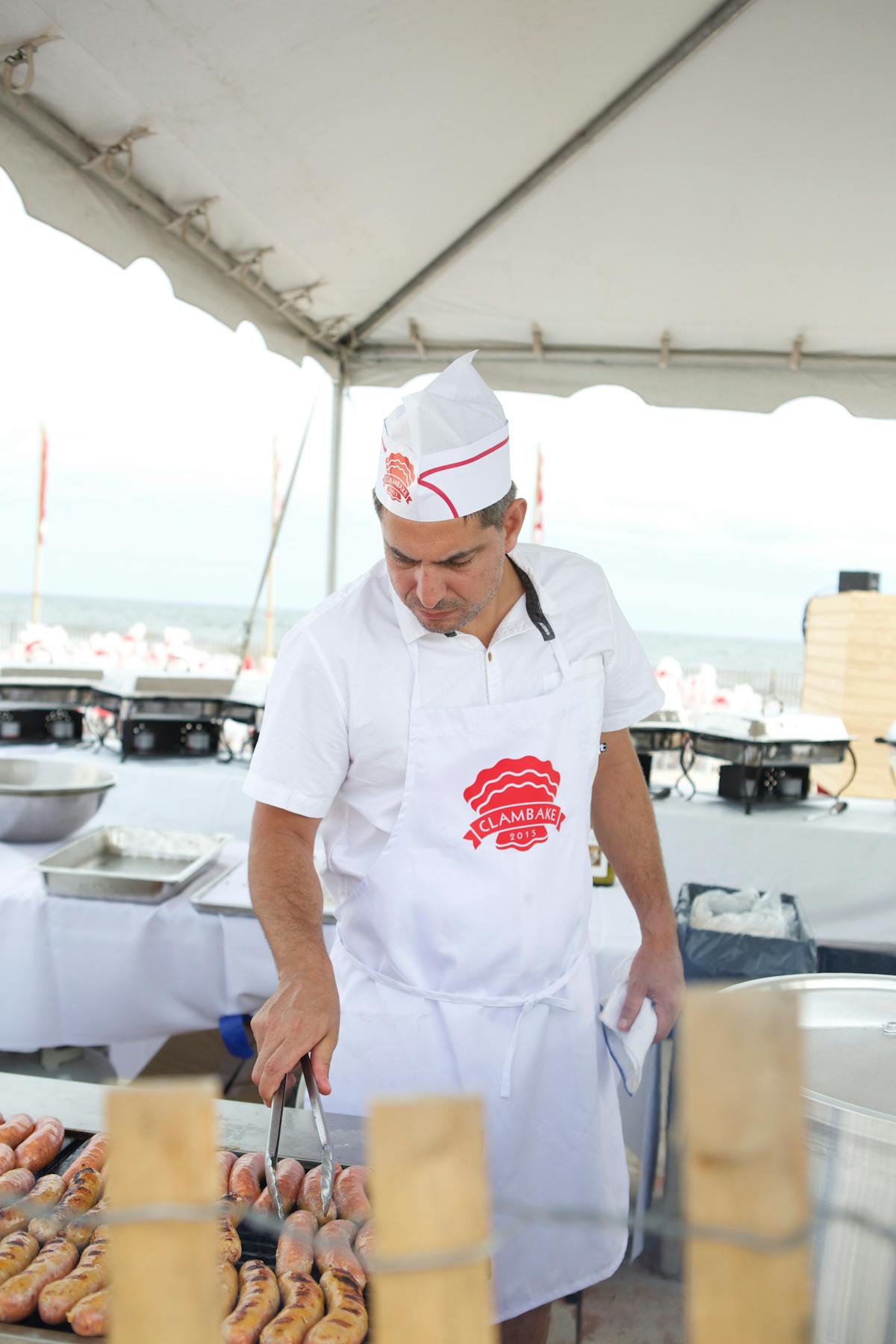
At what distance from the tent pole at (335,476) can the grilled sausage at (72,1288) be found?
3744 mm

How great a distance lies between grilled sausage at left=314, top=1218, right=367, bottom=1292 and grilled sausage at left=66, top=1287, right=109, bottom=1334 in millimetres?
228

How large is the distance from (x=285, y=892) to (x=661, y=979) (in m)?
0.74

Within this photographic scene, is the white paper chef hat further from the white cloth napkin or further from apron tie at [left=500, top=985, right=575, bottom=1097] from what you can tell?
the white cloth napkin

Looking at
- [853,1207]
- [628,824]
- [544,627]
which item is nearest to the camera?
[853,1207]

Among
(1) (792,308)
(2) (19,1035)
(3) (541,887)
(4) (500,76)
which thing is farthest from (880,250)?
(2) (19,1035)

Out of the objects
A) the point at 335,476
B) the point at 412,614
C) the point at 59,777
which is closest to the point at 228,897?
the point at 59,777

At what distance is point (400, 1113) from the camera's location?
496mm

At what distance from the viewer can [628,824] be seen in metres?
1.88

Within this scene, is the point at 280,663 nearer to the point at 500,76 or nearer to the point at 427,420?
the point at 427,420

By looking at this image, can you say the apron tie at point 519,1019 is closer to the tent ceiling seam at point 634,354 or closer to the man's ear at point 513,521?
the man's ear at point 513,521

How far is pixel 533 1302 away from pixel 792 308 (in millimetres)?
3671

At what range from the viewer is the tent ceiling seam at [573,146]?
297cm

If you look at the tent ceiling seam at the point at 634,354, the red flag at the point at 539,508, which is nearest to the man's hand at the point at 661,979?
the tent ceiling seam at the point at 634,354

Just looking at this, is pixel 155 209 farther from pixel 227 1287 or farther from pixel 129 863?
pixel 227 1287
